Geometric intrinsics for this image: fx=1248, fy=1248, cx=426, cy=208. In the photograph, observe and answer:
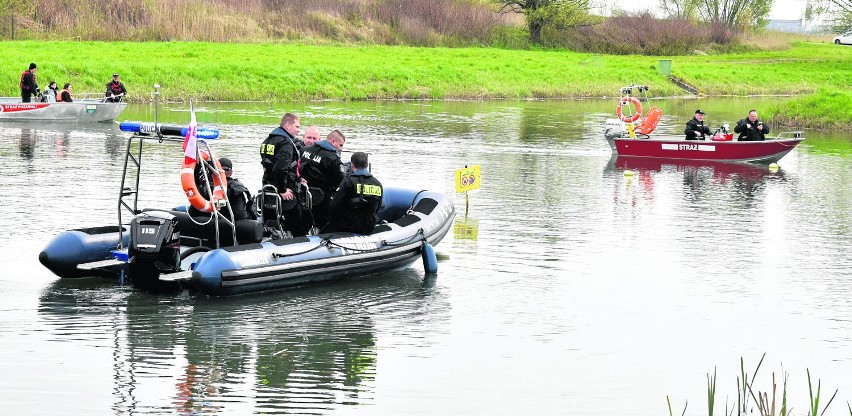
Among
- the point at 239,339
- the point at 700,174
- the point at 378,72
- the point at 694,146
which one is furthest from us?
the point at 378,72

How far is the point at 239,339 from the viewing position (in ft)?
33.9

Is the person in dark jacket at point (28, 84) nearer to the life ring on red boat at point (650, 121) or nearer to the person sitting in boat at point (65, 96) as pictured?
the person sitting in boat at point (65, 96)

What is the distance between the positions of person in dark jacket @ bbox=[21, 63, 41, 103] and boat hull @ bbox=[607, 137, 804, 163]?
1364 cm

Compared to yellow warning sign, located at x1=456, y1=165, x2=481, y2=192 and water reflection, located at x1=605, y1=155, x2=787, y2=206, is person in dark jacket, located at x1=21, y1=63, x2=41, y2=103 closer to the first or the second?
water reflection, located at x1=605, y1=155, x2=787, y2=206

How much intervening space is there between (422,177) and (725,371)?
38.5ft

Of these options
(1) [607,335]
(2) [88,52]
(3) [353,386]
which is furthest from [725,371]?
(2) [88,52]

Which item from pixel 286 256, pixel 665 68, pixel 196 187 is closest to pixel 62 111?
pixel 196 187

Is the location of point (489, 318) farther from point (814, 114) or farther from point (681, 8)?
point (681, 8)

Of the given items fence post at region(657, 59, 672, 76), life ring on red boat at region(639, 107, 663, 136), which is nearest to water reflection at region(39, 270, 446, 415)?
life ring on red boat at region(639, 107, 663, 136)

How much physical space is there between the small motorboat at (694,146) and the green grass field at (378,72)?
10.5 meters

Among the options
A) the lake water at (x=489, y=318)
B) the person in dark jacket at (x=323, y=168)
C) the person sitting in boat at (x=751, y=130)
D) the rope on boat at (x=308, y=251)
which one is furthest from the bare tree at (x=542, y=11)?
the rope on boat at (x=308, y=251)

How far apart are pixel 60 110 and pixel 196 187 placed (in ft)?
63.6

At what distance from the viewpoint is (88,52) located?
3894cm

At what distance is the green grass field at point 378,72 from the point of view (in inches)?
1425
